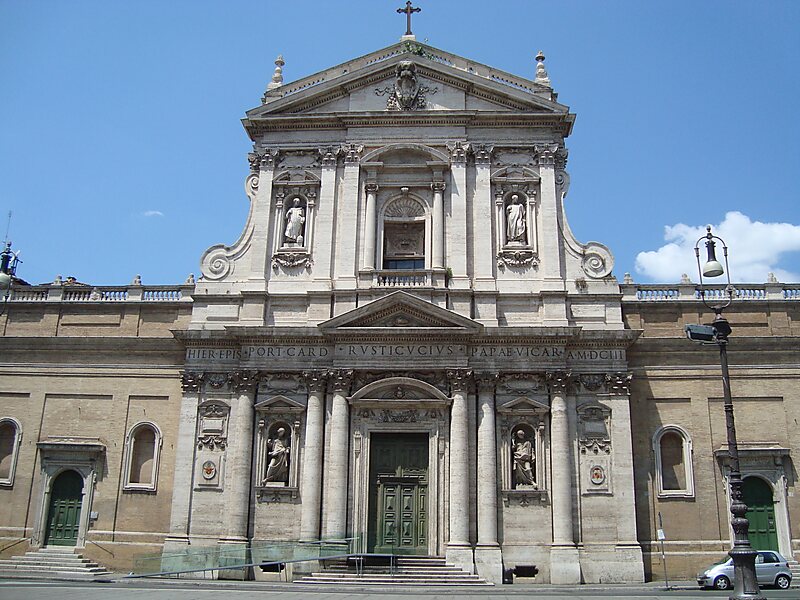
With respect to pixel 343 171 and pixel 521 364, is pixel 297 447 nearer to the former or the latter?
pixel 521 364

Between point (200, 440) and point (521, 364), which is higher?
point (521, 364)

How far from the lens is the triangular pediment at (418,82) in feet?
96.9

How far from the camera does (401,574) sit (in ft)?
77.3

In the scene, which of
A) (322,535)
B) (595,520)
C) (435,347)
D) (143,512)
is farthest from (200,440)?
(595,520)

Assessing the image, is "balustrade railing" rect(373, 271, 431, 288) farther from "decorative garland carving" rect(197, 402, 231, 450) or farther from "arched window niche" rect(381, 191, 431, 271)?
"decorative garland carving" rect(197, 402, 231, 450)

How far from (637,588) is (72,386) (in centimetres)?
2105

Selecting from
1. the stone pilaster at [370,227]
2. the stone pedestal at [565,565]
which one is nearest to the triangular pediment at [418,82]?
the stone pilaster at [370,227]

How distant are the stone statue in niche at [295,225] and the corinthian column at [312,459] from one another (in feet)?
17.3

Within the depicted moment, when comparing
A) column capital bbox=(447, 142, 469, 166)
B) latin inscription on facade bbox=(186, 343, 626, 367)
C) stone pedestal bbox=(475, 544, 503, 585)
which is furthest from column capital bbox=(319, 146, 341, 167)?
stone pedestal bbox=(475, 544, 503, 585)

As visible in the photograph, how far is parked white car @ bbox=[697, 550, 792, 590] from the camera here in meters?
22.6

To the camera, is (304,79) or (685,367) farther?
(304,79)

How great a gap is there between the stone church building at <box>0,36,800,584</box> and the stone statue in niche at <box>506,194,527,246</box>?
0.10 m

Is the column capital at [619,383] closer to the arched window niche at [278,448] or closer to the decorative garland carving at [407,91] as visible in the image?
the arched window niche at [278,448]

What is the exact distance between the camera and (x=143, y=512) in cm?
2722
